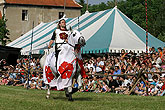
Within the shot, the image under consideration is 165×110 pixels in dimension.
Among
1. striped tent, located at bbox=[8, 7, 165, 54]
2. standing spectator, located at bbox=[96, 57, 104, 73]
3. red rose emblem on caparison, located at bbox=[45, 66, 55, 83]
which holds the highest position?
striped tent, located at bbox=[8, 7, 165, 54]

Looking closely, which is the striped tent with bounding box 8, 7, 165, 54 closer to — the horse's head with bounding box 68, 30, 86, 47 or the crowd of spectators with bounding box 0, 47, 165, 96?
the crowd of spectators with bounding box 0, 47, 165, 96

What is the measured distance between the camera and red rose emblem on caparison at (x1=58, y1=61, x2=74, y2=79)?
10.6 m

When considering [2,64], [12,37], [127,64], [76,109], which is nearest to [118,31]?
[127,64]

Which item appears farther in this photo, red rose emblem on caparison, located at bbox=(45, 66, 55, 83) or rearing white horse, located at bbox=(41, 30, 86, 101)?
red rose emblem on caparison, located at bbox=(45, 66, 55, 83)

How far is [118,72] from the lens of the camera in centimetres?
1691

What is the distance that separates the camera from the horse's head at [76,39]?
34.3ft

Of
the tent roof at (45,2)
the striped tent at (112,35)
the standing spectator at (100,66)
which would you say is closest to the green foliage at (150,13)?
the tent roof at (45,2)

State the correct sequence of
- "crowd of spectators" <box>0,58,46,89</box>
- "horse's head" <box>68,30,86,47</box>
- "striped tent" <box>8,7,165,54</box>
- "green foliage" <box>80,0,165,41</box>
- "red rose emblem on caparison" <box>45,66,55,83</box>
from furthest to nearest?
"green foliage" <box>80,0,165,41</box>, "crowd of spectators" <box>0,58,46,89</box>, "striped tent" <box>8,7,165,54</box>, "red rose emblem on caparison" <box>45,66,55,83</box>, "horse's head" <box>68,30,86,47</box>

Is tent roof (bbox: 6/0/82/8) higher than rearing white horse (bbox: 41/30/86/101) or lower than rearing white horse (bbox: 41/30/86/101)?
higher

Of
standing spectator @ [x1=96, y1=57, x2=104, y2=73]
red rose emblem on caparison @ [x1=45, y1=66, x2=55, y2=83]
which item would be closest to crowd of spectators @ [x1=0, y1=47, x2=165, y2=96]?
standing spectator @ [x1=96, y1=57, x2=104, y2=73]

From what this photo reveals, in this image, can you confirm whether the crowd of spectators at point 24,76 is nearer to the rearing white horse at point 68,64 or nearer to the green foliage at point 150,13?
the rearing white horse at point 68,64

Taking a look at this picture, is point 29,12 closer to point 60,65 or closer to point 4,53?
point 4,53

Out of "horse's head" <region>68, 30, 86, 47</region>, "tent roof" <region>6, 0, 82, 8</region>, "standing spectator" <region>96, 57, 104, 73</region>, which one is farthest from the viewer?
"tent roof" <region>6, 0, 82, 8</region>

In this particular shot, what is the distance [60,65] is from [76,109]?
2.42 meters
